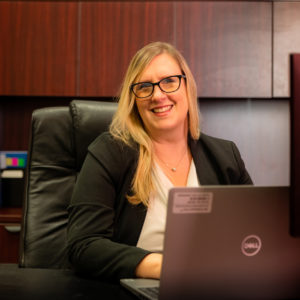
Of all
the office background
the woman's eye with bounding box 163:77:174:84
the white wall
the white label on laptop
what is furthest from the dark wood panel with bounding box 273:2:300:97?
the white label on laptop

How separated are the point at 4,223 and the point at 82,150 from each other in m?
0.97

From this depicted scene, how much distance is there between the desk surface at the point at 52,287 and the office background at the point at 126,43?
185 cm

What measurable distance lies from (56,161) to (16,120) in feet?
5.21

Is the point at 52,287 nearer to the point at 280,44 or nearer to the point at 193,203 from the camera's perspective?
the point at 193,203

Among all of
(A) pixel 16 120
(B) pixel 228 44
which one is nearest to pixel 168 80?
(B) pixel 228 44

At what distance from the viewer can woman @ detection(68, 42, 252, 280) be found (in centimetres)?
130

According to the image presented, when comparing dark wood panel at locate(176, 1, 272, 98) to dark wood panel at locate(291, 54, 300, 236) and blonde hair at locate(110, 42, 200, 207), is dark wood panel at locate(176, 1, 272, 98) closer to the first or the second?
blonde hair at locate(110, 42, 200, 207)

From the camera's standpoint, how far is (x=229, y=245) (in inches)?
29.9

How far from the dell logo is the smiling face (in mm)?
750

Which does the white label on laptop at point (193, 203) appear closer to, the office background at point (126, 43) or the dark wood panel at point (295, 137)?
the dark wood panel at point (295, 137)

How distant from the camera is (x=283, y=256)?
790 millimetres

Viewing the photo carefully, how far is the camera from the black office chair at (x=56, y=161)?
60.3 inches

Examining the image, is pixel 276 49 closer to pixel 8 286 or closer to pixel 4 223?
pixel 4 223

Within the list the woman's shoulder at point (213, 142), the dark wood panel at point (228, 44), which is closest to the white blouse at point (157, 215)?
the woman's shoulder at point (213, 142)
